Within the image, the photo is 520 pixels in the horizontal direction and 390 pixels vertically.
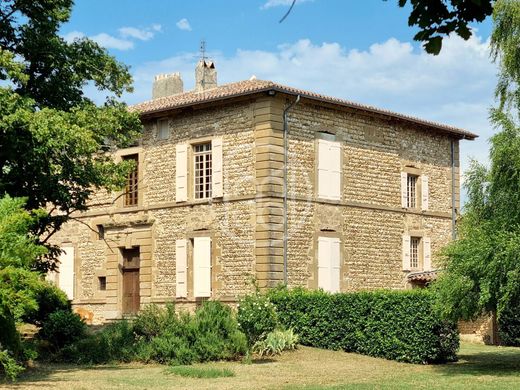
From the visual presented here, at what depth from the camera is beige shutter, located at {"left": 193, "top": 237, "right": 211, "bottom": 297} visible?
24344mm

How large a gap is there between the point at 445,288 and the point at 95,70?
30.2 feet

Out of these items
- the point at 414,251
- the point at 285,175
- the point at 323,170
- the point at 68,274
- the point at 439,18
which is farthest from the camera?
the point at 68,274

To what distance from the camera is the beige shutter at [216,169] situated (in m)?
24.4

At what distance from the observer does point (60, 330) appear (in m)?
20.2

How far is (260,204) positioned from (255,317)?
15.2ft

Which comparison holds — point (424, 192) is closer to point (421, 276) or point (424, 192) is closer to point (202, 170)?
point (421, 276)

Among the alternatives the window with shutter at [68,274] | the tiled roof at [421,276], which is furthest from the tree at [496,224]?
the window with shutter at [68,274]

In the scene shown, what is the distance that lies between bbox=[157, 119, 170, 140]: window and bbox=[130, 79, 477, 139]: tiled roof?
503 mm

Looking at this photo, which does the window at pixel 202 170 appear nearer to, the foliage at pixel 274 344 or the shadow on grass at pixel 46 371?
the foliage at pixel 274 344

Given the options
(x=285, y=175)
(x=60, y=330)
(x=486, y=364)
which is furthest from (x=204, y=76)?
(x=486, y=364)

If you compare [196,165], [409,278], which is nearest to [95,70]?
[196,165]

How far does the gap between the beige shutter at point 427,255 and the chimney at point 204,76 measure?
8.72 meters

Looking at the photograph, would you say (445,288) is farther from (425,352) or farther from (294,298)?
(294,298)

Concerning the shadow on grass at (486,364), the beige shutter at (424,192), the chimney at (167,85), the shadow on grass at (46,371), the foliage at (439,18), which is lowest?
the shadow on grass at (486,364)
